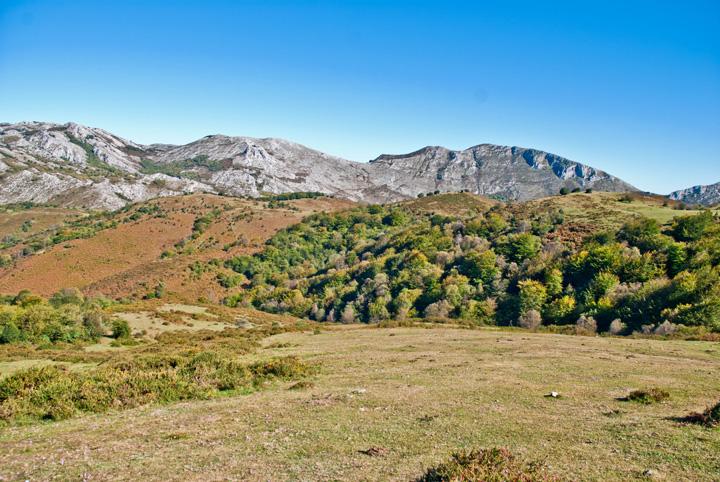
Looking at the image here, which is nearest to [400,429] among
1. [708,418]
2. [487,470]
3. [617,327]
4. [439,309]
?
[487,470]

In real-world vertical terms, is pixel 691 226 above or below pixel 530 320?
above

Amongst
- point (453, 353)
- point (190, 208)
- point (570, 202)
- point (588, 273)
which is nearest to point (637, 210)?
point (570, 202)

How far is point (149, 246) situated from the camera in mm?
147500

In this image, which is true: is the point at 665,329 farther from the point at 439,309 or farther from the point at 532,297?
the point at 439,309

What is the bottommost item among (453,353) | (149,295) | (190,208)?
(149,295)

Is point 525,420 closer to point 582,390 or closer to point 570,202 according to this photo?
point 582,390

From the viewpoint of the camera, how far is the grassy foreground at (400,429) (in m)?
11.0

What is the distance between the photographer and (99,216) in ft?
Answer: 629

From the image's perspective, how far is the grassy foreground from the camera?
1097cm

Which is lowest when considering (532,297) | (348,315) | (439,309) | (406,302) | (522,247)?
(348,315)

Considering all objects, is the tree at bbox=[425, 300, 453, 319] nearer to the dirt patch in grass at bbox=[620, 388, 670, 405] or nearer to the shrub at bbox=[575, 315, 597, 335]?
the shrub at bbox=[575, 315, 597, 335]

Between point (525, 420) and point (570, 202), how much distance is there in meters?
108

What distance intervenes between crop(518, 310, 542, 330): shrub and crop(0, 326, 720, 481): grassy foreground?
39.0 m

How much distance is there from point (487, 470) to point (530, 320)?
59485mm
